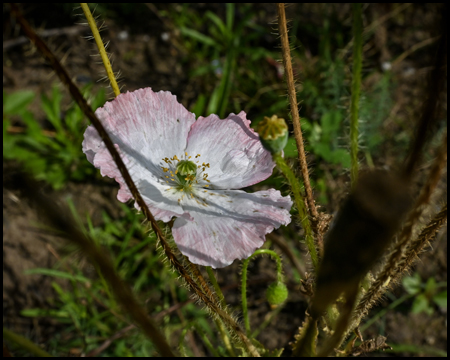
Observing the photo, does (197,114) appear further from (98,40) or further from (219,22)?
(98,40)

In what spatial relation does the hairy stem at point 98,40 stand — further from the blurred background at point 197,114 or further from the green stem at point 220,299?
the blurred background at point 197,114

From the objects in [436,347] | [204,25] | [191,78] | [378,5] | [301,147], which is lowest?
[436,347]

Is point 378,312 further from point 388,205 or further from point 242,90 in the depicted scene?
point 388,205

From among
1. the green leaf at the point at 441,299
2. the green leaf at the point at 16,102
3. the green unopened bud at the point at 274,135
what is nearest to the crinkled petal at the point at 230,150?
the green unopened bud at the point at 274,135

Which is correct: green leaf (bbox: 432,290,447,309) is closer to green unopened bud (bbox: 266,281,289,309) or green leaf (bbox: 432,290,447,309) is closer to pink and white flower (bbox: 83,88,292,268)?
green unopened bud (bbox: 266,281,289,309)

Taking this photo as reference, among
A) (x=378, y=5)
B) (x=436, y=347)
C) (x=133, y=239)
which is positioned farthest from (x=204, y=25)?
(x=436, y=347)

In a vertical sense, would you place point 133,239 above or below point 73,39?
below

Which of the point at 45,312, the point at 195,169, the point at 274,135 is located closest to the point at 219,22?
the point at 195,169

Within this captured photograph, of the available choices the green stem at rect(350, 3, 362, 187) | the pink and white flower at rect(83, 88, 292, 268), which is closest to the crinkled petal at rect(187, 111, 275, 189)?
the pink and white flower at rect(83, 88, 292, 268)
